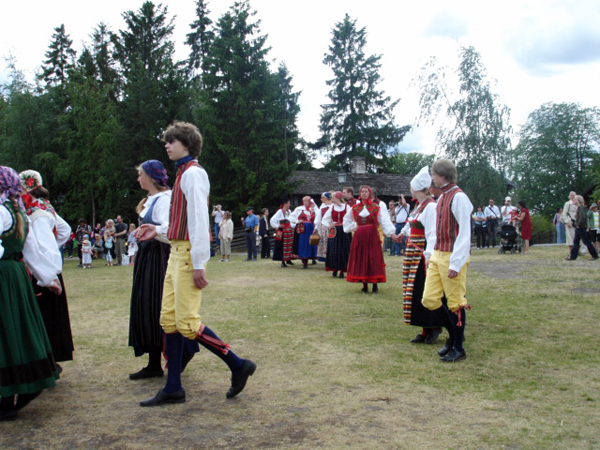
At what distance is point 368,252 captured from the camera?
8.95 metres

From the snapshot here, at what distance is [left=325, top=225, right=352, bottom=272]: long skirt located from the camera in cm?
1182

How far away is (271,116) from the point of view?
33.7m

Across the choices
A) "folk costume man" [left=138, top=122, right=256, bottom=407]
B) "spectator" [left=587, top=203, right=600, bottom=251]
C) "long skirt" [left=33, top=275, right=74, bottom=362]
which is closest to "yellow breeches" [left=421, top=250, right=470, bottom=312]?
"folk costume man" [left=138, top=122, right=256, bottom=407]

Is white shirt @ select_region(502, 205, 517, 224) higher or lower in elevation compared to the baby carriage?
higher

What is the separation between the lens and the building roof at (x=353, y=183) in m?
38.2

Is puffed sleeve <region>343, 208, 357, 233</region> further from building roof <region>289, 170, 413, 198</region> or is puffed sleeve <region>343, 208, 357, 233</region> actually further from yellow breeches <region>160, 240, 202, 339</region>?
building roof <region>289, 170, 413, 198</region>

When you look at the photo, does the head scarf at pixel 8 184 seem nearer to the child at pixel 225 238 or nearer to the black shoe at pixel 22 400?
the black shoe at pixel 22 400

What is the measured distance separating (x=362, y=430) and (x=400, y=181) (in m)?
39.8

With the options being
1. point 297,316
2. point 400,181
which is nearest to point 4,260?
point 297,316

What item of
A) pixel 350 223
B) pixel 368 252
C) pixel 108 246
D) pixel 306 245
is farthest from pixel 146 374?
pixel 108 246

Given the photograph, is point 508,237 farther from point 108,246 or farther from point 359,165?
point 359,165

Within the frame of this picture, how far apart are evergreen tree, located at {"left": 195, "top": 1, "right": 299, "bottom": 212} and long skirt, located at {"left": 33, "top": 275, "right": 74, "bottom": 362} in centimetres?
2779

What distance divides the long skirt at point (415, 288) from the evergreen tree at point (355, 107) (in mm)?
39097

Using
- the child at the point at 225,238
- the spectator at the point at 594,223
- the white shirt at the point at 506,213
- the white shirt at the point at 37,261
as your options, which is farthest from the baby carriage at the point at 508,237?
the white shirt at the point at 37,261
